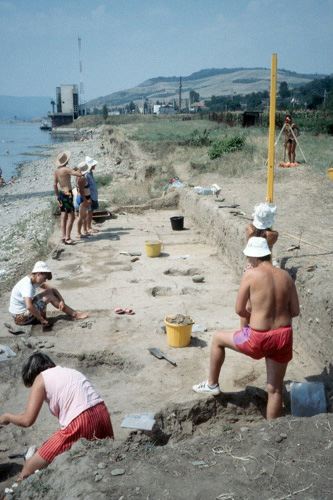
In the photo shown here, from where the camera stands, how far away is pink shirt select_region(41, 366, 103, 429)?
3635 millimetres

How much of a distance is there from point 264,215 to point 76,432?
279 centimetres

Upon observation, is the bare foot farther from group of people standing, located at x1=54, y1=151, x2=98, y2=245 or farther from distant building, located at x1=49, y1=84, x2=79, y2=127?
distant building, located at x1=49, y1=84, x2=79, y2=127

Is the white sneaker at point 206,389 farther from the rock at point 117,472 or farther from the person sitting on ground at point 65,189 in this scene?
the person sitting on ground at point 65,189

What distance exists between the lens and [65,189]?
10102 mm

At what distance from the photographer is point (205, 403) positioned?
4.68 metres

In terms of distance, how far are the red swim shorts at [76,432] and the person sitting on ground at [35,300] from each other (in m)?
3.06

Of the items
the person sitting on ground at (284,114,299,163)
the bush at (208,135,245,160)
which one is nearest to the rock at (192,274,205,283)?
the person sitting on ground at (284,114,299,163)

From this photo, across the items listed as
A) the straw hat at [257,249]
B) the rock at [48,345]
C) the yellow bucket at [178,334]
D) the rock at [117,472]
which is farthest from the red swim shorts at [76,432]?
the rock at [48,345]

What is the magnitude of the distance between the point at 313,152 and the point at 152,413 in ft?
54.3

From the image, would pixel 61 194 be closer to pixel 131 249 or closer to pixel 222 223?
pixel 131 249

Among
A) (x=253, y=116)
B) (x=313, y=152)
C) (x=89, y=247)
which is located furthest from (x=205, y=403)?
(x=253, y=116)

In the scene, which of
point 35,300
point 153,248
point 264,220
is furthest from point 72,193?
point 264,220

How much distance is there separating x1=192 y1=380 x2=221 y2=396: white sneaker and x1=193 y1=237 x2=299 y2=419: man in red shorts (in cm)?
59

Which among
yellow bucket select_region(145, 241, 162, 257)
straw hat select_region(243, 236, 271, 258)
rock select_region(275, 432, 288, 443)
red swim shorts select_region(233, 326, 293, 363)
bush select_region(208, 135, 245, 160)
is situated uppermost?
bush select_region(208, 135, 245, 160)
